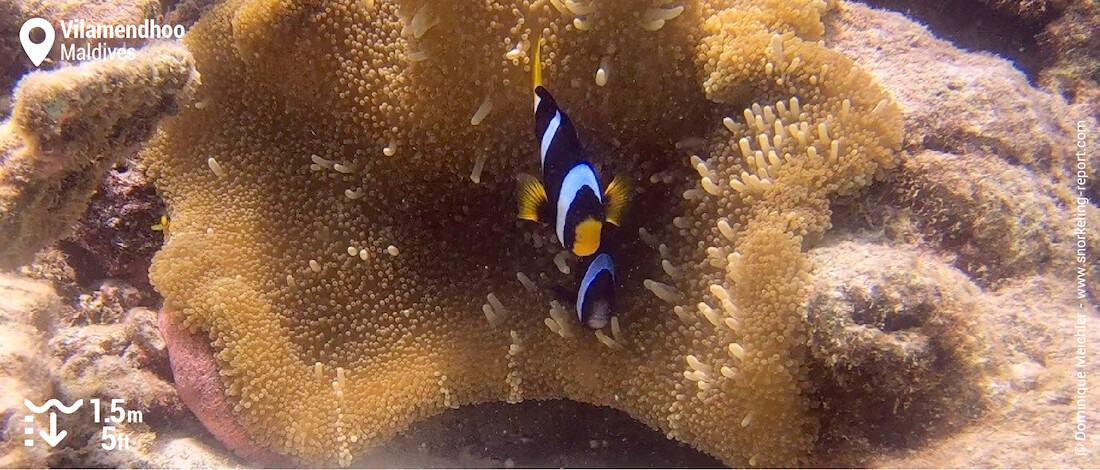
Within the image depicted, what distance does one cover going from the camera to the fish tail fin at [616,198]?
1993mm

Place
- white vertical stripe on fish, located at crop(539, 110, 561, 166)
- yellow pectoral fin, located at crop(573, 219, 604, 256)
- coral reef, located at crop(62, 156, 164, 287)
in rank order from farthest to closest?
coral reef, located at crop(62, 156, 164, 287), white vertical stripe on fish, located at crop(539, 110, 561, 166), yellow pectoral fin, located at crop(573, 219, 604, 256)

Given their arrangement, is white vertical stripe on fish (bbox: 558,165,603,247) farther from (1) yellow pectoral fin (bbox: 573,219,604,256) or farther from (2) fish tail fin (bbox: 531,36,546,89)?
(2) fish tail fin (bbox: 531,36,546,89)

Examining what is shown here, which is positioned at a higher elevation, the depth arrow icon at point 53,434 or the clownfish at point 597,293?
the clownfish at point 597,293

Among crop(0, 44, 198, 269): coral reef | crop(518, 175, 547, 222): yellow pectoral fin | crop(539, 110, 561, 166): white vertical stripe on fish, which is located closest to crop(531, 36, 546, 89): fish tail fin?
crop(539, 110, 561, 166): white vertical stripe on fish

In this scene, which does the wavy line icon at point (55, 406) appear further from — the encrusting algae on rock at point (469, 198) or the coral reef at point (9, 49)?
the coral reef at point (9, 49)

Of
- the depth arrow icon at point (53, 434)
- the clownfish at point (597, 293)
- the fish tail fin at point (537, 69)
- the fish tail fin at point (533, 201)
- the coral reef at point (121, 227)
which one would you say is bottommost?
the depth arrow icon at point (53, 434)

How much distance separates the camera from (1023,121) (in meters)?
2.48

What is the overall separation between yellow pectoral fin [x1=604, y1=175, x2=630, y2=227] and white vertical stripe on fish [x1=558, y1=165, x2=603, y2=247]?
0.15m

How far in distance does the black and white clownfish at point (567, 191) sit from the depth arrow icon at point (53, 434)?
1.85m

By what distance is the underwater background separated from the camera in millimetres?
1979

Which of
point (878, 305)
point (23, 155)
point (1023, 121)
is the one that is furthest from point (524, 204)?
point (1023, 121)

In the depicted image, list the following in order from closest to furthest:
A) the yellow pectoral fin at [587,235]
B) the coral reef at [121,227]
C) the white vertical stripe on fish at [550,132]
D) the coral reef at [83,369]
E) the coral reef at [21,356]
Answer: the yellow pectoral fin at [587,235]
the white vertical stripe on fish at [550,132]
the coral reef at [21,356]
the coral reef at [83,369]
the coral reef at [121,227]

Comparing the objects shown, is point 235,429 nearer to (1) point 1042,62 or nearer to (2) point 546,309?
(2) point 546,309

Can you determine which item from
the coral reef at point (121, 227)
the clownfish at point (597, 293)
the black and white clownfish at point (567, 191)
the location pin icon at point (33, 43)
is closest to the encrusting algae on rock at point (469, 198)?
the coral reef at point (121, 227)
